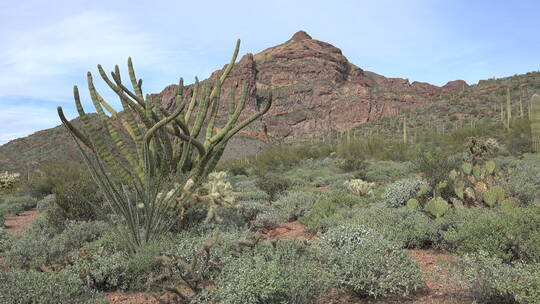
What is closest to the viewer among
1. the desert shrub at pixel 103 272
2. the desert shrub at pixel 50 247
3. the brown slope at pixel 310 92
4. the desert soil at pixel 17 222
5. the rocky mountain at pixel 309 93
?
the desert shrub at pixel 103 272

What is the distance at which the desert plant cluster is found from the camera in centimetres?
350

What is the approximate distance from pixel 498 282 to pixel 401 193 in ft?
15.2

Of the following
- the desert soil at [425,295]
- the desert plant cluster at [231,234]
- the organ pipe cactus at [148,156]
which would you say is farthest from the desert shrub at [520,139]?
the organ pipe cactus at [148,156]

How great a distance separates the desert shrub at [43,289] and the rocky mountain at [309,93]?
49.6 metres

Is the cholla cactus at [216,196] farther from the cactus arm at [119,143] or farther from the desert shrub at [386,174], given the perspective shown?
the desert shrub at [386,174]

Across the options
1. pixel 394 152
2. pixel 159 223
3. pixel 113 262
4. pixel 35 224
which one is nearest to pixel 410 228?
pixel 159 223

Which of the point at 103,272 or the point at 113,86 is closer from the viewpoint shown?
the point at 103,272

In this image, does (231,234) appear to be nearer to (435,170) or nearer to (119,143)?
(119,143)

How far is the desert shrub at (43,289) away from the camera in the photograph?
3.49 meters

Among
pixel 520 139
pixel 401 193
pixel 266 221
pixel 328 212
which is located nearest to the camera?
pixel 266 221

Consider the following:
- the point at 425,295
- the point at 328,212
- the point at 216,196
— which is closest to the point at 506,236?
the point at 425,295

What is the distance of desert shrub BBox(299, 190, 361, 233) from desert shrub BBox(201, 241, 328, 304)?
8.83 feet

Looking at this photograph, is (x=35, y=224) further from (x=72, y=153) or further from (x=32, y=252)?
(x=72, y=153)

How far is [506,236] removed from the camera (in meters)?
4.41
